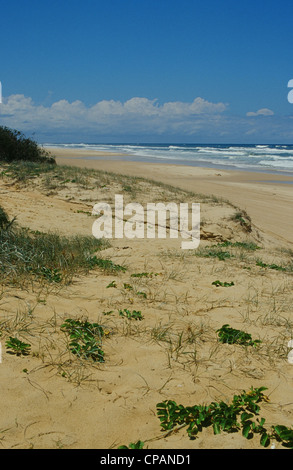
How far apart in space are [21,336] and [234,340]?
1.80 m

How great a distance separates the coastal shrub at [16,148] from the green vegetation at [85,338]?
1247 cm

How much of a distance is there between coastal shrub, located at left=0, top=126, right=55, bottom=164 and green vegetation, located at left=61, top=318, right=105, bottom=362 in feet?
40.9

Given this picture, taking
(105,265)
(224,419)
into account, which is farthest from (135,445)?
(105,265)

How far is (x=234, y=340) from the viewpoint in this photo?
3336 millimetres

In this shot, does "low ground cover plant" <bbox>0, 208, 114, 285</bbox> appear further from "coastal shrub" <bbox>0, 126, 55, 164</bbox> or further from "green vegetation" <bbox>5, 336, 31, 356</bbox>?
"coastal shrub" <bbox>0, 126, 55, 164</bbox>

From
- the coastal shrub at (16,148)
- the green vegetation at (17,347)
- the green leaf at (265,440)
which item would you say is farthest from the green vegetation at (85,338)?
the coastal shrub at (16,148)

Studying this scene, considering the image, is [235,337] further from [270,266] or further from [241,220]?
[241,220]

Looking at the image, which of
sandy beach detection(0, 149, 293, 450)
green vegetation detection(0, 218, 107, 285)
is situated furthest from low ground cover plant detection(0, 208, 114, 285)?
sandy beach detection(0, 149, 293, 450)

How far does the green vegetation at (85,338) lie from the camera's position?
2.95 meters

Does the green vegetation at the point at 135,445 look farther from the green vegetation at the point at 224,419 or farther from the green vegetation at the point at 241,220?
the green vegetation at the point at 241,220

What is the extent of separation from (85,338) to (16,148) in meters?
13.4

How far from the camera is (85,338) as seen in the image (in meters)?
3.12
